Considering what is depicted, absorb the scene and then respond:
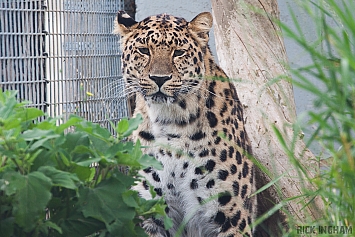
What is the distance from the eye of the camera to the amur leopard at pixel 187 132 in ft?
15.3

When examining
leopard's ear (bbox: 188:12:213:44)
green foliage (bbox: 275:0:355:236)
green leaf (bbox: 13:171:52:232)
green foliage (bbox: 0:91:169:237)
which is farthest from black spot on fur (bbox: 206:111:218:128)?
green leaf (bbox: 13:171:52:232)

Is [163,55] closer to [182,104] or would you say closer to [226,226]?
[182,104]

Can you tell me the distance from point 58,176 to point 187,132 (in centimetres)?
187

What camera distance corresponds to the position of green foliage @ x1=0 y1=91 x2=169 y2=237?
9.68ft

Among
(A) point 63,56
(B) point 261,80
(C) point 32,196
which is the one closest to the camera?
(C) point 32,196

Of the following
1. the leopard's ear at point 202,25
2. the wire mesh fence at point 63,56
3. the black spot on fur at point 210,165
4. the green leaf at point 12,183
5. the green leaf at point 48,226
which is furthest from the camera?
the wire mesh fence at point 63,56

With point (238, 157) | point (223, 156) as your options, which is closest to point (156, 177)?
point (223, 156)

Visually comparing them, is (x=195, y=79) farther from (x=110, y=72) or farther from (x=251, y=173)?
(x=110, y=72)

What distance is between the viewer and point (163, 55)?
472 centimetres

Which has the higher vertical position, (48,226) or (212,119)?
(212,119)

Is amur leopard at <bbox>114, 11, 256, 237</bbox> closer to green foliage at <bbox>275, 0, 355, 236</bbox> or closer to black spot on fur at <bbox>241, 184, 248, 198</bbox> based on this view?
black spot on fur at <bbox>241, 184, 248, 198</bbox>

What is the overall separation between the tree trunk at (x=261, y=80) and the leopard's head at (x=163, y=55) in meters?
0.71

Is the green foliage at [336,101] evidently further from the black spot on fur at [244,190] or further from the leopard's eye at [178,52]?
the leopard's eye at [178,52]

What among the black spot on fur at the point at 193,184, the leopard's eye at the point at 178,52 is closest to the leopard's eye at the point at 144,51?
the leopard's eye at the point at 178,52
